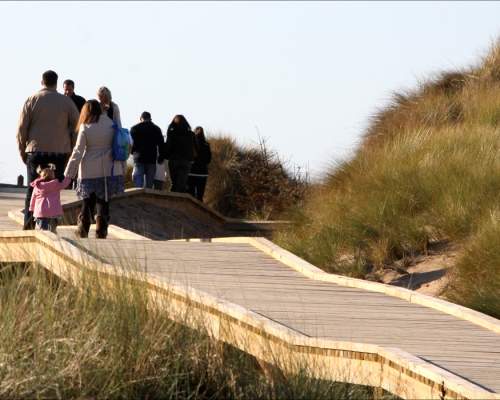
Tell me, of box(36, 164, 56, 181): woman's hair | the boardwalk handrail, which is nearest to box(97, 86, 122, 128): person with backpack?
box(36, 164, 56, 181): woman's hair

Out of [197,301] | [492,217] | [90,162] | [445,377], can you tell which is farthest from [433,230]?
[445,377]

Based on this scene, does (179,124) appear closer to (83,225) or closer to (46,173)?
(83,225)

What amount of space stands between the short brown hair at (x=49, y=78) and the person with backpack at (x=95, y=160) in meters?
0.49

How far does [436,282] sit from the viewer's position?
15.5 metres

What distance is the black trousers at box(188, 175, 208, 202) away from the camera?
26234mm

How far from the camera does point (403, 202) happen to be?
674 inches

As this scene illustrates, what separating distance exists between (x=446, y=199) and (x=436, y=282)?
139 centimetres

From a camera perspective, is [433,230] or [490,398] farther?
[433,230]

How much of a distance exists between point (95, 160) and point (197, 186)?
38.2 ft

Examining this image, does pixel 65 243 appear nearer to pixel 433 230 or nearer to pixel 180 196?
pixel 433 230

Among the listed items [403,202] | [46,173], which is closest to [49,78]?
[46,173]

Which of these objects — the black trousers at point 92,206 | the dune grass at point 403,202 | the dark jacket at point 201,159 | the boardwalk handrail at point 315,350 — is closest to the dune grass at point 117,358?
the boardwalk handrail at point 315,350

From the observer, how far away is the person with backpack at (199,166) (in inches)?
1017

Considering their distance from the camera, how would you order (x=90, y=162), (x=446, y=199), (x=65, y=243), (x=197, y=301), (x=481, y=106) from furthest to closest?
(x=481, y=106) → (x=446, y=199) → (x=90, y=162) → (x=65, y=243) → (x=197, y=301)
